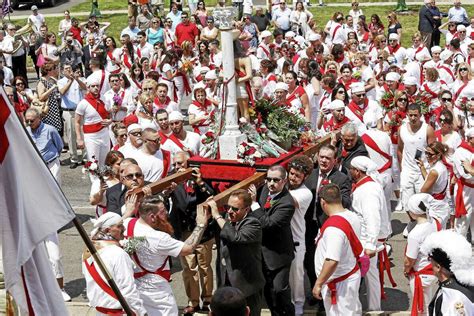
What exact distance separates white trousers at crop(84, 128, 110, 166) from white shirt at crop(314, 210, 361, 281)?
6325 millimetres

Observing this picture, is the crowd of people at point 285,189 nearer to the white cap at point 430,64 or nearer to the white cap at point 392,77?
the white cap at point 392,77

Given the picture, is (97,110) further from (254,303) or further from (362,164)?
(254,303)

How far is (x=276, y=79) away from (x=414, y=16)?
663 inches

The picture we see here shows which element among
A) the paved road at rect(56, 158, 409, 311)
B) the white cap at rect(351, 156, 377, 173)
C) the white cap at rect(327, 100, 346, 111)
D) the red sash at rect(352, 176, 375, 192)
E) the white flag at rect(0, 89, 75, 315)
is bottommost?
the paved road at rect(56, 158, 409, 311)

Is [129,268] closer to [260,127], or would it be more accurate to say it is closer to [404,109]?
[260,127]

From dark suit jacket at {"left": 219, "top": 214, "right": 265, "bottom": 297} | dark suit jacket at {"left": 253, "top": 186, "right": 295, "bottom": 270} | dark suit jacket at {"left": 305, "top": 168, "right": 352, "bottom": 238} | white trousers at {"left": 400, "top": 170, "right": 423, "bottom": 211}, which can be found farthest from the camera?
white trousers at {"left": 400, "top": 170, "right": 423, "bottom": 211}

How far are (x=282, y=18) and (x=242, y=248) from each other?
17.6 m

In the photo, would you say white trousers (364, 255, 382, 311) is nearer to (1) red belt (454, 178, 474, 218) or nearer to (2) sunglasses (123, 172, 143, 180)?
(1) red belt (454, 178, 474, 218)

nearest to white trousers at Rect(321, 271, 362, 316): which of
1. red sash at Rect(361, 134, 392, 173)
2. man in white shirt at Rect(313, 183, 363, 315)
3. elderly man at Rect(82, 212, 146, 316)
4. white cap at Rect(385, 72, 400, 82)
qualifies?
man in white shirt at Rect(313, 183, 363, 315)

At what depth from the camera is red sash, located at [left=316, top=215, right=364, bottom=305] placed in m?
8.53

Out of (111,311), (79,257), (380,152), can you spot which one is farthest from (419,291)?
(79,257)

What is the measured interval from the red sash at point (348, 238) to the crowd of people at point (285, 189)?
1 centimetres

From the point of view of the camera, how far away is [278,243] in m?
9.12

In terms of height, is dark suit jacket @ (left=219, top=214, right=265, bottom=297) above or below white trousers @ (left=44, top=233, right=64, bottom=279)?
above
